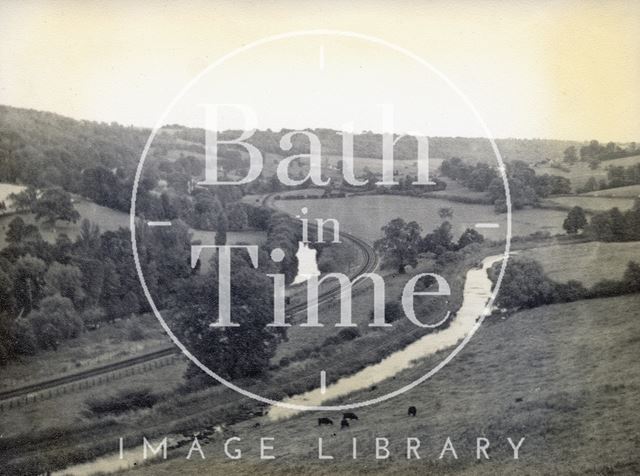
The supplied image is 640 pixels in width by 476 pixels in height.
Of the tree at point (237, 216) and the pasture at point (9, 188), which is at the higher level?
the pasture at point (9, 188)

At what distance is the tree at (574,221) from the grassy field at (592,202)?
0.34 feet

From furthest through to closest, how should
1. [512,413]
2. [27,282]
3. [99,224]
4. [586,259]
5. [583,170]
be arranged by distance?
[583,170]
[586,259]
[99,224]
[27,282]
[512,413]

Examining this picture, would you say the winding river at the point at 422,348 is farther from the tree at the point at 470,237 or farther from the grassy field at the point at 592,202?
the grassy field at the point at 592,202

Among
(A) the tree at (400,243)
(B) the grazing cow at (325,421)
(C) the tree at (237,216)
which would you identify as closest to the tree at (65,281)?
(C) the tree at (237,216)

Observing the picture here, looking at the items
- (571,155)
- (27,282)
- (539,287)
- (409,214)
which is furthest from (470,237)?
Result: (27,282)

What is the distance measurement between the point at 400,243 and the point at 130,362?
4.14m

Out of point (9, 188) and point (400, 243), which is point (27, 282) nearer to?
point (9, 188)

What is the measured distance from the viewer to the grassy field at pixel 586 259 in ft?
31.6

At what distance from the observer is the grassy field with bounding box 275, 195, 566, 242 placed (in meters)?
9.57

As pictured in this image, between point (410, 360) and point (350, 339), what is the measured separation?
0.89m

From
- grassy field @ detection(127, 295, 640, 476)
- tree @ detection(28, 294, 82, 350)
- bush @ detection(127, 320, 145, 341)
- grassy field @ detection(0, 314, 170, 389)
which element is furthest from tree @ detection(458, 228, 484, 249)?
tree @ detection(28, 294, 82, 350)

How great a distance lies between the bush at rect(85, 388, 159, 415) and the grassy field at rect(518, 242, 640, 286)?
18.1 feet

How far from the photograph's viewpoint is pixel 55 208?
31.7 feet

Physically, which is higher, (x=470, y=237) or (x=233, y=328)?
(x=470, y=237)
